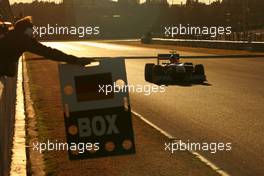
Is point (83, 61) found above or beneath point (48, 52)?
beneath

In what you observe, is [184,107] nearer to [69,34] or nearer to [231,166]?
[231,166]

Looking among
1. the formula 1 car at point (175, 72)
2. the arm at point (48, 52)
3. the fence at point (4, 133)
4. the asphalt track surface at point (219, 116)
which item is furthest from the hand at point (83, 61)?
the formula 1 car at point (175, 72)

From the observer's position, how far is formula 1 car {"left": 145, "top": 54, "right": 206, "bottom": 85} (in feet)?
61.2

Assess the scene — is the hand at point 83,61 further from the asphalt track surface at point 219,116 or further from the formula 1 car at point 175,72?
the formula 1 car at point 175,72

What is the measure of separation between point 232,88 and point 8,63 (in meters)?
13.3

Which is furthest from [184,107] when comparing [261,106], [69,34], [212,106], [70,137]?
[69,34]

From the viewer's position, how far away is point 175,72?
61.5 ft

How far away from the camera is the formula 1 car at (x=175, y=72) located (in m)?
18.7

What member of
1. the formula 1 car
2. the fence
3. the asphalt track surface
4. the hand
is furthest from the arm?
the formula 1 car

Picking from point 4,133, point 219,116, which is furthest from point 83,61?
point 219,116

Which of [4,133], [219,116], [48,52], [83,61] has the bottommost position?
[219,116]

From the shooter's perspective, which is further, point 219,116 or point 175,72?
point 175,72

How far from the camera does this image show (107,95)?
5.34 m

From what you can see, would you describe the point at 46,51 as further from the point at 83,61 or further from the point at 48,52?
the point at 83,61
